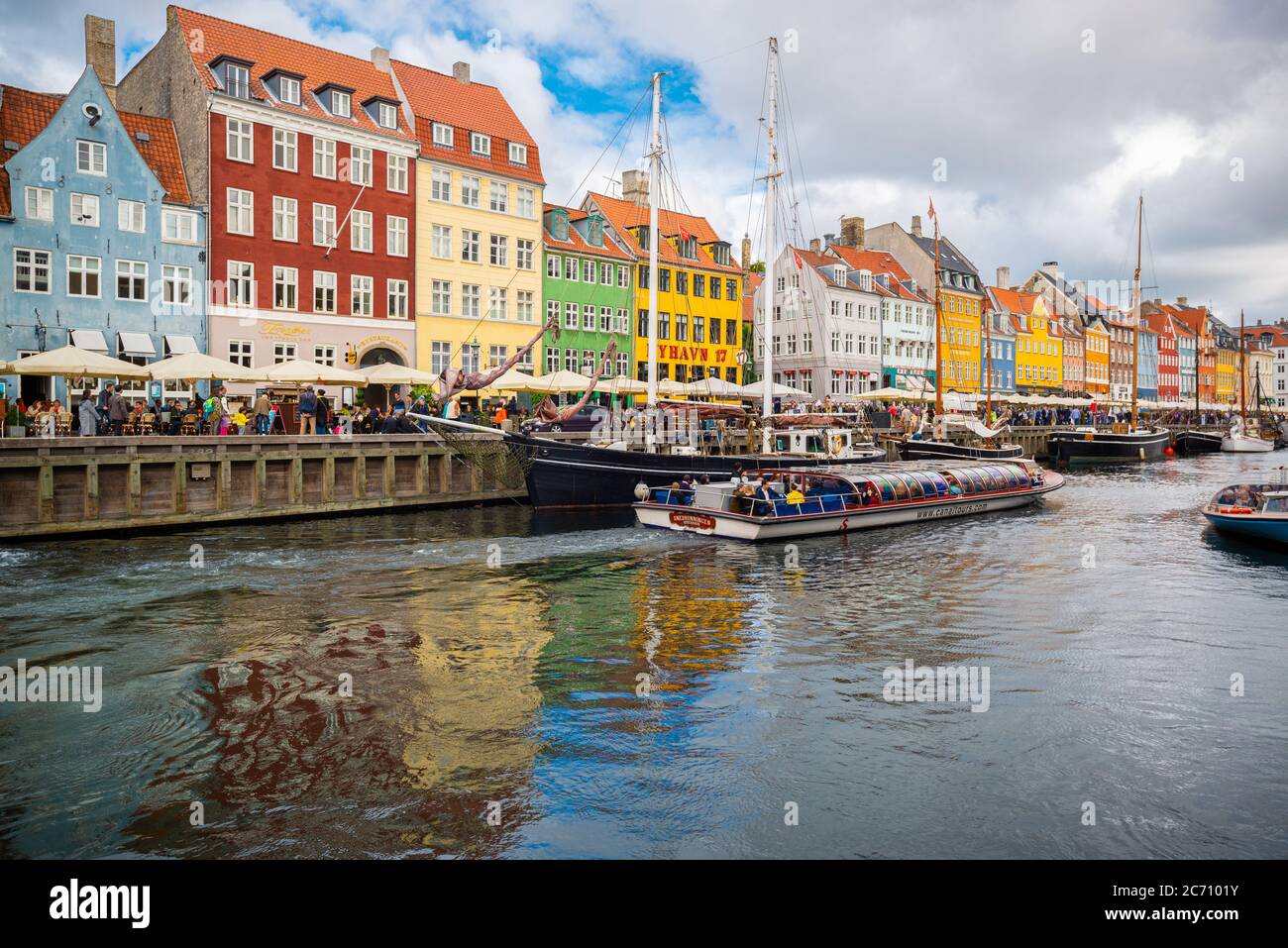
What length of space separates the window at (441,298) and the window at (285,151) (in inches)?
332

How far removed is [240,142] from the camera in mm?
39719

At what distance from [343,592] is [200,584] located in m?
2.88

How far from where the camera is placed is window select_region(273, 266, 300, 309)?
134ft

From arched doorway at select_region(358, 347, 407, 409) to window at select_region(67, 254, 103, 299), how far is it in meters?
11.1

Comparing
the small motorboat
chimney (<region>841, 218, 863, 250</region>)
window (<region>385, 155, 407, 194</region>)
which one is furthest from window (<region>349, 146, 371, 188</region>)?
chimney (<region>841, 218, 863, 250</region>)

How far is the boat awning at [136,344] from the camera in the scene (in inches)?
1415

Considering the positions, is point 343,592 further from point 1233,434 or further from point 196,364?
point 1233,434

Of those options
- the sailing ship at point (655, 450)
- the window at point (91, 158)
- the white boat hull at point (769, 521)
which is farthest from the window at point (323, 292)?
the white boat hull at point (769, 521)

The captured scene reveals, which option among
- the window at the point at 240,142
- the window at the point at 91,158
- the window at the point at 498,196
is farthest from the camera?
the window at the point at 498,196

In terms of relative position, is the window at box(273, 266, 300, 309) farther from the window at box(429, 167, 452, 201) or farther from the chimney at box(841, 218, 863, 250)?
the chimney at box(841, 218, 863, 250)

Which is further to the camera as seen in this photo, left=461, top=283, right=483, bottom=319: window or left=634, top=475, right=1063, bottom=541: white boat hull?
left=461, top=283, right=483, bottom=319: window

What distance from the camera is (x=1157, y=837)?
26.8 ft

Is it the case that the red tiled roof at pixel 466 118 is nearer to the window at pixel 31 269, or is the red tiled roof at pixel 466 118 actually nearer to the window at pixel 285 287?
the window at pixel 285 287

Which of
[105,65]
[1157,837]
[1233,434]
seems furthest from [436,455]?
[1233,434]
